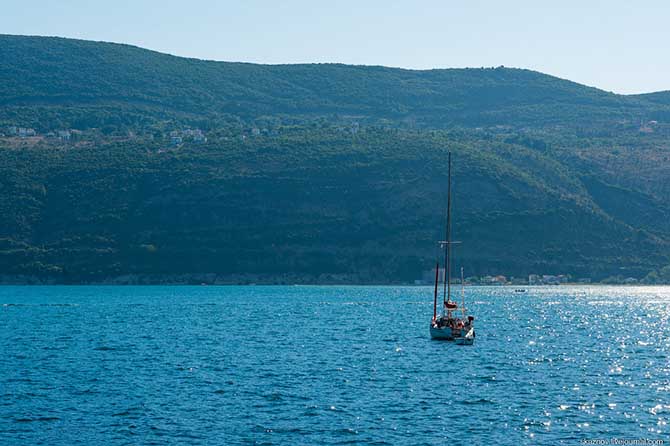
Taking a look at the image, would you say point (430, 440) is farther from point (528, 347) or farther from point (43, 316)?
point (43, 316)

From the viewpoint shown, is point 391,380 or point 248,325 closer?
point 391,380

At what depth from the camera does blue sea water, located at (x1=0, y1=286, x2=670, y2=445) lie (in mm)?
46312

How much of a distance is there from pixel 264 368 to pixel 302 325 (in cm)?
4072

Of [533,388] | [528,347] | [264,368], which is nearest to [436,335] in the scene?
[528,347]

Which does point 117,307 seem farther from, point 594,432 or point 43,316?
point 594,432

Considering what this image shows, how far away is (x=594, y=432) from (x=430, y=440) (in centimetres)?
734

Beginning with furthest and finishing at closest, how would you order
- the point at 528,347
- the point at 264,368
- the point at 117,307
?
the point at 117,307, the point at 528,347, the point at 264,368

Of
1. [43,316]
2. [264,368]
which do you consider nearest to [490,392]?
[264,368]

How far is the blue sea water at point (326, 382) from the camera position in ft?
152

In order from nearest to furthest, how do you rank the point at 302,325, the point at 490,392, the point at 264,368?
1. the point at 490,392
2. the point at 264,368
3. the point at 302,325

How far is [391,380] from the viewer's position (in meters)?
61.9

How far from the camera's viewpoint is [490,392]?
57.6 meters

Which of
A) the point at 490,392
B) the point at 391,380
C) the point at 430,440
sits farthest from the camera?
the point at 391,380

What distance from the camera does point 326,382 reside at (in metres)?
61.2
